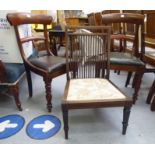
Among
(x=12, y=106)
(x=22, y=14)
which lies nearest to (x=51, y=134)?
(x=12, y=106)

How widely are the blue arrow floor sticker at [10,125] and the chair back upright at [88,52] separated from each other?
63 centimetres

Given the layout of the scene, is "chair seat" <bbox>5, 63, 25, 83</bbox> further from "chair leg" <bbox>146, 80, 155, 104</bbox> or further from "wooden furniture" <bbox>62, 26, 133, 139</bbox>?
"chair leg" <bbox>146, 80, 155, 104</bbox>

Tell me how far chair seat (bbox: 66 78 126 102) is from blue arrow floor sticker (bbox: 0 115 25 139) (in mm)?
584

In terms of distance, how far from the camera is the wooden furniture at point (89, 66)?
1.45 m

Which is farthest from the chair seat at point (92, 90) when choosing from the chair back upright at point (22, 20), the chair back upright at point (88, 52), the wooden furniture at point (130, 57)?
the chair back upright at point (22, 20)

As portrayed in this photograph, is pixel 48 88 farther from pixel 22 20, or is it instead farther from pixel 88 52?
pixel 22 20

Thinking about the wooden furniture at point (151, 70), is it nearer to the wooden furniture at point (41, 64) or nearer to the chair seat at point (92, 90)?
the chair seat at point (92, 90)

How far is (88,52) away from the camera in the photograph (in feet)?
5.57

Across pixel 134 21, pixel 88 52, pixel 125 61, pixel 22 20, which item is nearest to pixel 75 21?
pixel 134 21

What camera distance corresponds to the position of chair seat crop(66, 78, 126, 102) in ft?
4.51

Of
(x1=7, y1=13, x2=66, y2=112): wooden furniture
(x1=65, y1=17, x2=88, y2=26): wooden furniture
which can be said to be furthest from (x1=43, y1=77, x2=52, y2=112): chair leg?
(x1=65, y1=17, x2=88, y2=26): wooden furniture

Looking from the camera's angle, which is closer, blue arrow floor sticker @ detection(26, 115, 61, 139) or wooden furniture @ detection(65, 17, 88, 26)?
blue arrow floor sticker @ detection(26, 115, 61, 139)
